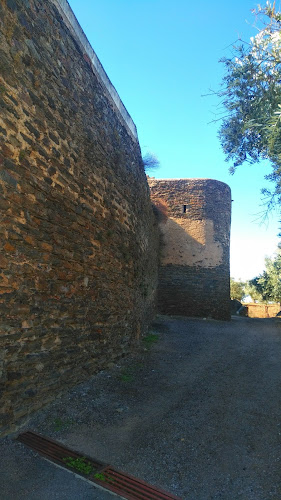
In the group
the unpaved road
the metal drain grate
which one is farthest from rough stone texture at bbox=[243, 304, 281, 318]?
the metal drain grate

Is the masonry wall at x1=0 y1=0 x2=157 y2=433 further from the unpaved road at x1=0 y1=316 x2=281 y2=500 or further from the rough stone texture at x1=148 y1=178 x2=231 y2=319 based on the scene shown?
the rough stone texture at x1=148 y1=178 x2=231 y2=319

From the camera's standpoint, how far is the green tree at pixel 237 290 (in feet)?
116

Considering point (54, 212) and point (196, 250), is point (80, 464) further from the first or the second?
point (196, 250)

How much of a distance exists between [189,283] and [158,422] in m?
9.37

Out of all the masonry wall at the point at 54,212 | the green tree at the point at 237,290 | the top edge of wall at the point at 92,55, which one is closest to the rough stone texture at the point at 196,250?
the top edge of wall at the point at 92,55

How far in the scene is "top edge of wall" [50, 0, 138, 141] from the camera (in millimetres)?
4699

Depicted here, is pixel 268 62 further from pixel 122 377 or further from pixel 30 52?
pixel 122 377

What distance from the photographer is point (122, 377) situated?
5.42m

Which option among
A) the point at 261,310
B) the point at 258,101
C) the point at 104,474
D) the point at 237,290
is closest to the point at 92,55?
the point at 258,101

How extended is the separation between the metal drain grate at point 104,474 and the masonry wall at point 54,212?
34 centimetres

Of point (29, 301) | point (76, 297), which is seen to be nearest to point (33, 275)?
point (29, 301)

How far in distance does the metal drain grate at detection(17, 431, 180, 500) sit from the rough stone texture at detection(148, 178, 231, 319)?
32.2 ft

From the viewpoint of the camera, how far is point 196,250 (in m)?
13.3

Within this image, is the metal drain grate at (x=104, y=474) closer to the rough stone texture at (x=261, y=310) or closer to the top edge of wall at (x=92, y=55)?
the top edge of wall at (x=92, y=55)
